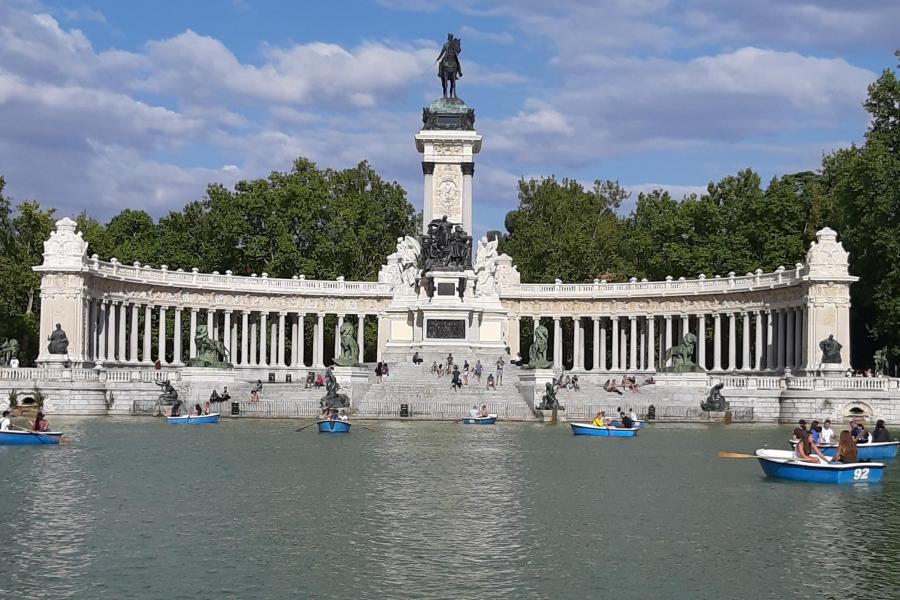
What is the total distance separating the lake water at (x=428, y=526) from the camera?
19.3 meters

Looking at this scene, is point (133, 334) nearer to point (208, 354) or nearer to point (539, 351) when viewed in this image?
point (208, 354)

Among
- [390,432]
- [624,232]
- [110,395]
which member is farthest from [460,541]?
[624,232]

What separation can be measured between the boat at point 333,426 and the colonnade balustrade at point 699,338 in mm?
26619

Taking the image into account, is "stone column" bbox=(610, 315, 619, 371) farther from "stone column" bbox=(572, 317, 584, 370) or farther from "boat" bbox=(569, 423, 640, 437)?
"boat" bbox=(569, 423, 640, 437)

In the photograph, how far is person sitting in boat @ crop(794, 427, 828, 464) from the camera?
3073cm

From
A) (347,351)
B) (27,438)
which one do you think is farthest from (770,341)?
(27,438)

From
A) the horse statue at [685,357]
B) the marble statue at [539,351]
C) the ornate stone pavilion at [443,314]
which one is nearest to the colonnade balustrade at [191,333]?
the ornate stone pavilion at [443,314]

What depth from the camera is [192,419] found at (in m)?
51.1

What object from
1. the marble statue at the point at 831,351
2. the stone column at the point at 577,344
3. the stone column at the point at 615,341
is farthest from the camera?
the stone column at the point at 577,344

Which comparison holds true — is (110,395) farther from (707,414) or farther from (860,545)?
(860,545)

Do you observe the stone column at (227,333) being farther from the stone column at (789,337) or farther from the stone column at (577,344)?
the stone column at (789,337)

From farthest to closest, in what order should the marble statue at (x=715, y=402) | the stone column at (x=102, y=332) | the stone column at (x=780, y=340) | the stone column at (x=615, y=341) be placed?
1. the stone column at (x=615, y=341)
2. the stone column at (x=102, y=332)
3. the stone column at (x=780, y=340)
4. the marble statue at (x=715, y=402)

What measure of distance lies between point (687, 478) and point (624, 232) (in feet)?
249

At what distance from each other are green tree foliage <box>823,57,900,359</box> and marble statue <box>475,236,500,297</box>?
21482mm
